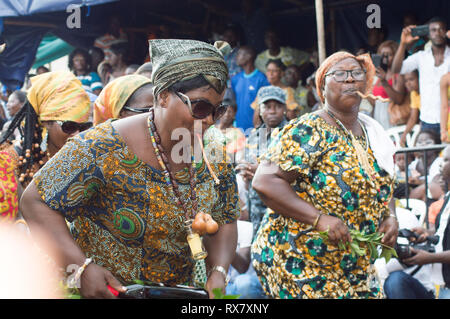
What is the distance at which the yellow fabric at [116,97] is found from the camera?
11.5 ft

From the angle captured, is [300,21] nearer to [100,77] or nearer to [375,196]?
[100,77]

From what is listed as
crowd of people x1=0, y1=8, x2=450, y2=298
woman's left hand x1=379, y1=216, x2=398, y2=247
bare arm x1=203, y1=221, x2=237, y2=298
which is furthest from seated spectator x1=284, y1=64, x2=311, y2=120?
bare arm x1=203, y1=221, x2=237, y2=298

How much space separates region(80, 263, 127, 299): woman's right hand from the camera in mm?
2252

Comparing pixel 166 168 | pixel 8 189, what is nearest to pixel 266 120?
pixel 8 189

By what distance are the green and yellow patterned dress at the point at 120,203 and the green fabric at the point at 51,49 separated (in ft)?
30.4

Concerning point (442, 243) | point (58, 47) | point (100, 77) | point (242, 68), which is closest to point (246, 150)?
point (442, 243)

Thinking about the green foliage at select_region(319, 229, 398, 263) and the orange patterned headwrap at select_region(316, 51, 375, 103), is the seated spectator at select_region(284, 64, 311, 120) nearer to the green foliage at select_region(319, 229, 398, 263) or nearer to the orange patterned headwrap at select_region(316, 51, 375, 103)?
the orange patterned headwrap at select_region(316, 51, 375, 103)

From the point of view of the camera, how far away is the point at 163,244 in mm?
2617

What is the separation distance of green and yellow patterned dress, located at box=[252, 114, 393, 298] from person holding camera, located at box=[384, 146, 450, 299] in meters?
1.01

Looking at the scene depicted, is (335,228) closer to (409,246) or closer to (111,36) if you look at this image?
(409,246)

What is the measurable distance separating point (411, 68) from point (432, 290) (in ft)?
11.6

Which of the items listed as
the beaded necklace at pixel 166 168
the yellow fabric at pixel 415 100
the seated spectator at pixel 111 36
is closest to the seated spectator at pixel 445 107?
the yellow fabric at pixel 415 100

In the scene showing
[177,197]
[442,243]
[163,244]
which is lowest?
[442,243]

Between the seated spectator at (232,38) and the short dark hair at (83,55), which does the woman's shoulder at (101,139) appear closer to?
the seated spectator at (232,38)
